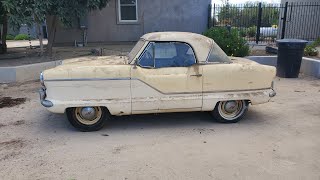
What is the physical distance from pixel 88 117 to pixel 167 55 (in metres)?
1.68

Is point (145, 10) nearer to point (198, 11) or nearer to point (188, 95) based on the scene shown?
point (198, 11)

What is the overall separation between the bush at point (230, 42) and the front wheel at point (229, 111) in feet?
16.3

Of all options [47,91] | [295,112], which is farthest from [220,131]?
[47,91]

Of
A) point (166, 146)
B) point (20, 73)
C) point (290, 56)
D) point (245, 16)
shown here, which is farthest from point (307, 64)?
point (245, 16)

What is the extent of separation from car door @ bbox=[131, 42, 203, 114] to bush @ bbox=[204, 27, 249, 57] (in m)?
5.24

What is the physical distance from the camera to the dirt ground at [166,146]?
4039mm

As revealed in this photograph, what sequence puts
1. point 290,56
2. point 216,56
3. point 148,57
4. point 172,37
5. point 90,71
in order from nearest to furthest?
point 90,71 < point 148,57 < point 172,37 < point 216,56 < point 290,56

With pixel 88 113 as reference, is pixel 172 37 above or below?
above

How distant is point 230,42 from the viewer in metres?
10.4

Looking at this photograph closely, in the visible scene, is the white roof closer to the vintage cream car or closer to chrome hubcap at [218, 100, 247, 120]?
the vintage cream car

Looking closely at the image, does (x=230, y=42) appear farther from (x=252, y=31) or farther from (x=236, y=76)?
(x=252, y=31)

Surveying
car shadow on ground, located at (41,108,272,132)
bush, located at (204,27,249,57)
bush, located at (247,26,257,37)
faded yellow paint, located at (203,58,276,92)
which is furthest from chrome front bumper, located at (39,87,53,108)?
bush, located at (247,26,257,37)

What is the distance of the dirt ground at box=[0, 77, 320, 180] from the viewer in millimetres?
4039

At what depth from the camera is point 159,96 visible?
5.32 metres
